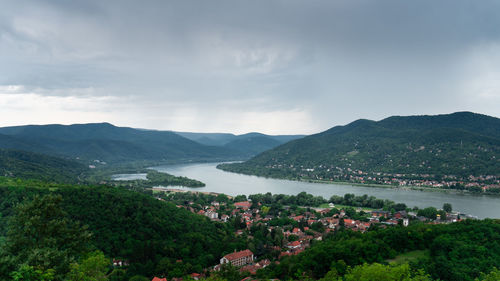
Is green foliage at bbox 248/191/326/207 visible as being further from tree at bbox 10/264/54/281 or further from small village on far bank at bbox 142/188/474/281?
tree at bbox 10/264/54/281

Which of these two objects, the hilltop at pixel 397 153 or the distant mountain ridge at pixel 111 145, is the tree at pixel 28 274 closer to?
the hilltop at pixel 397 153

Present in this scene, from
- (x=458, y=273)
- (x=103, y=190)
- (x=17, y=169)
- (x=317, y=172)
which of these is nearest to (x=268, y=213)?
(x=103, y=190)

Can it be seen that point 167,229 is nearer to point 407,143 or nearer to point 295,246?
point 295,246

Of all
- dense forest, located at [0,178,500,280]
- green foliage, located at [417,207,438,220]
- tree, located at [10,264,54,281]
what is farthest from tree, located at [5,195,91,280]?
green foliage, located at [417,207,438,220]

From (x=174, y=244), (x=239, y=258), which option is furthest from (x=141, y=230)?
(x=239, y=258)

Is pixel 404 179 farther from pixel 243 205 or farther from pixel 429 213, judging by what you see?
pixel 243 205

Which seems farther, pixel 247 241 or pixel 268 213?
pixel 268 213
